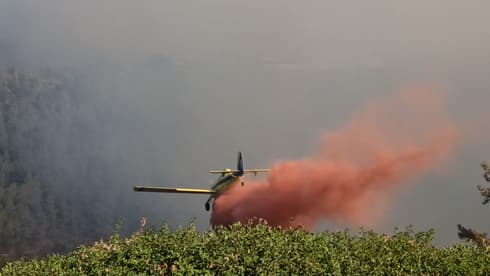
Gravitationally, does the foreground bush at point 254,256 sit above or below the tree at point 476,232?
below

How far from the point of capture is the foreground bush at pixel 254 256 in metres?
19.7

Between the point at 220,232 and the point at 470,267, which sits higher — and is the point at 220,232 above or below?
above

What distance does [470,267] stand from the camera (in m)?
21.8

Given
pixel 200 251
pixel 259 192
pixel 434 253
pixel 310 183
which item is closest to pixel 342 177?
pixel 310 183

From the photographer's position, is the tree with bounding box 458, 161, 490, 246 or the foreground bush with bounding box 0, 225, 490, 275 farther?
the tree with bounding box 458, 161, 490, 246

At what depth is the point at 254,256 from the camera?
20062 mm

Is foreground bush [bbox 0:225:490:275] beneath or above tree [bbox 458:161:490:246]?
beneath

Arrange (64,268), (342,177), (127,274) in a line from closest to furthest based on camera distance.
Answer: (127,274) < (64,268) < (342,177)

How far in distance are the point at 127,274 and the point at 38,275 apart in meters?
3.34

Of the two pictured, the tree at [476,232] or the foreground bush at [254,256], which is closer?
the foreground bush at [254,256]

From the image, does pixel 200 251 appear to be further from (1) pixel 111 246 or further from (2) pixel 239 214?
(2) pixel 239 214

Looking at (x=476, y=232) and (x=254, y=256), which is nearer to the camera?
(x=254, y=256)

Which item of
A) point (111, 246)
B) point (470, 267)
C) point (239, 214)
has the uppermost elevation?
point (239, 214)

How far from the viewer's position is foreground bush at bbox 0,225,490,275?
19.7 meters
